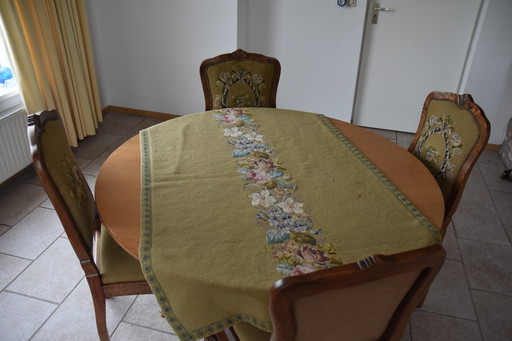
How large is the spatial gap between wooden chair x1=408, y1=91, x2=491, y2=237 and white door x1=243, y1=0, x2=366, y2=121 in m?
1.70

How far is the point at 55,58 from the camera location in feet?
9.17

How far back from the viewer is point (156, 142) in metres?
1.80

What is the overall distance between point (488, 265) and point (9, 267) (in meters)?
2.52

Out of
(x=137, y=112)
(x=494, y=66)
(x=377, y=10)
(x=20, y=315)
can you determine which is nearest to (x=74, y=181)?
(x=20, y=315)

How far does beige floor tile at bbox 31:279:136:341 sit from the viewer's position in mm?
1748

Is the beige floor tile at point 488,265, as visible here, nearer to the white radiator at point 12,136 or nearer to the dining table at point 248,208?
the dining table at point 248,208

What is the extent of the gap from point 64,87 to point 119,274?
197 centimetres

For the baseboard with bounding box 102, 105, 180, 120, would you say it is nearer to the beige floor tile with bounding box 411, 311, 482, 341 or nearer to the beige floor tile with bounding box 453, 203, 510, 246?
the beige floor tile with bounding box 453, 203, 510, 246

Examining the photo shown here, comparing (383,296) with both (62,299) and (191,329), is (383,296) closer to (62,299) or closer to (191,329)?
(191,329)

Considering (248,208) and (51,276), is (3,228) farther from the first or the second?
(248,208)

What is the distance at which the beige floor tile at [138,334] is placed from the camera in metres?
1.75

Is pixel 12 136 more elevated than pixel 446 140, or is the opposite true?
pixel 446 140

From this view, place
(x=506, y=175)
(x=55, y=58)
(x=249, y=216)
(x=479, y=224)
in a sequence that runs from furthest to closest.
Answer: (x=506, y=175)
(x=55, y=58)
(x=479, y=224)
(x=249, y=216)

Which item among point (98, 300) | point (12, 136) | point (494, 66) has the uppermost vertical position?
point (494, 66)
